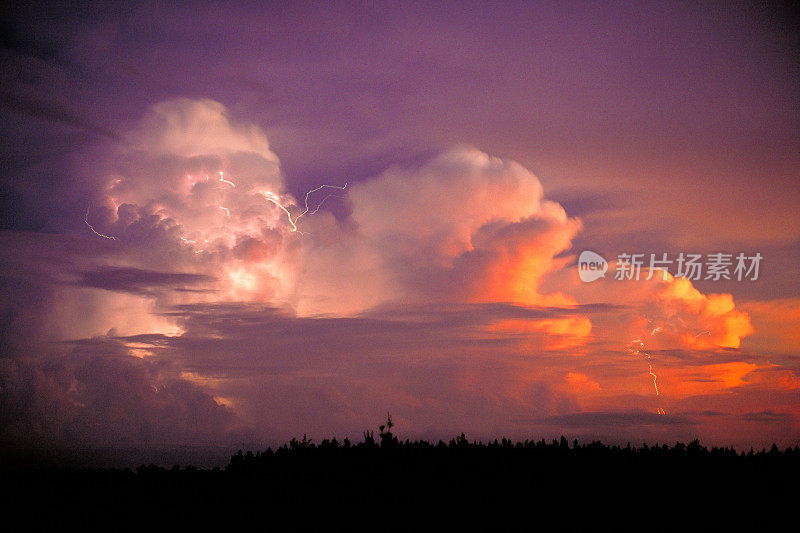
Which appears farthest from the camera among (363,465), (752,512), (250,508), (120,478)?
→ (120,478)

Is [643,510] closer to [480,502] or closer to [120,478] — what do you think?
[480,502]

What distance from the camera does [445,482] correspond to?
17.2 meters

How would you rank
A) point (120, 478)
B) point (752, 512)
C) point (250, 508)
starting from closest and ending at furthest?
point (752, 512) → point (250, 508) → point (120, 478)

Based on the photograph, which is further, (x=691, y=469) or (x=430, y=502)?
(x=691, y=469)

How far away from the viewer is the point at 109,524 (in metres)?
16.8

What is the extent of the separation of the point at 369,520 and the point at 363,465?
3.26 metres

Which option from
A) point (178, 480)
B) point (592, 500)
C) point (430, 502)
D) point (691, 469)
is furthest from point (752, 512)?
point (178, 480)

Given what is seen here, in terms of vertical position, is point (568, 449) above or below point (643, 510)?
above

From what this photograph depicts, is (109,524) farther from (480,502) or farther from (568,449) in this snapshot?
(568,449)

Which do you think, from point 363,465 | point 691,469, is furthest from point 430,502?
point 691,469

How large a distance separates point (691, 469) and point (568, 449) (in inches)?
134

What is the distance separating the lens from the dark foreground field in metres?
16.1

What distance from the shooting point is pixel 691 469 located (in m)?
17.7

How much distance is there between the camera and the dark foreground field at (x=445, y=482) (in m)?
16.1
